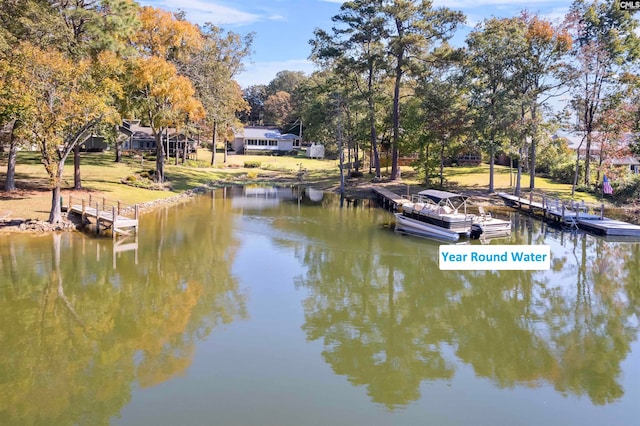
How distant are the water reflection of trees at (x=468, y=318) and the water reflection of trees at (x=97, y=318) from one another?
3464 millimetres

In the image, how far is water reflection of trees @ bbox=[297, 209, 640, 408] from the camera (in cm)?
1123

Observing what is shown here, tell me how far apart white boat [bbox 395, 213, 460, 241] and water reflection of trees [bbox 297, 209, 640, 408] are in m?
1.81

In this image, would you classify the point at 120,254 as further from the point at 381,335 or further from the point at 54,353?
the point at 381,335

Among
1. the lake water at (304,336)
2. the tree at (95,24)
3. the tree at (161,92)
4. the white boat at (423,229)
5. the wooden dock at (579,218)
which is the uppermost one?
the tree at (95,24)

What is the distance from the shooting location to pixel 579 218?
98.0 feet

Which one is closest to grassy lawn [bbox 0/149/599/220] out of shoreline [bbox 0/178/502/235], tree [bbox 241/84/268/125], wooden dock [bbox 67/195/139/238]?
shoreline [bbox 0/178/502/235]

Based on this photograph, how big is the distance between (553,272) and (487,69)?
23673 millimetres

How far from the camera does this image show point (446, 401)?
10062 millimetres

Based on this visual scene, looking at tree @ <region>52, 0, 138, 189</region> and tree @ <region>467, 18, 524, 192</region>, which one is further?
tree @ <region>467, 18, 524, 192</region>

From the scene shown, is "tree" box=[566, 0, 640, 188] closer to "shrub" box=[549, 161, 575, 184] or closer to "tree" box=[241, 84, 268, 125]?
"shrub" box=[549, 161, 575, 184]

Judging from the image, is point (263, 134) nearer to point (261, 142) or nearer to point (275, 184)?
point (261, 142)

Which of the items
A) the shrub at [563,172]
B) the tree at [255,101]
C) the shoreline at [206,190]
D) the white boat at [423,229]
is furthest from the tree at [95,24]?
the tree at [255,101]

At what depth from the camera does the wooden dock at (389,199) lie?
35.3 metres

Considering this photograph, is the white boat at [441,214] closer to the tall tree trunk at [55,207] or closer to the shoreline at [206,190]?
the shoreline at [206,190]
